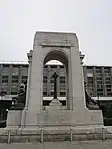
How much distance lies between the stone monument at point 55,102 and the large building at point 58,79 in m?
48.4

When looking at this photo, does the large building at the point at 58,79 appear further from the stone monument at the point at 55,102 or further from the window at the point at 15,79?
the stone monument at the point at 55,102

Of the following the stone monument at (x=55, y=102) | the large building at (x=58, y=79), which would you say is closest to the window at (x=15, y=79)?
the large building at (x=58, y=79)

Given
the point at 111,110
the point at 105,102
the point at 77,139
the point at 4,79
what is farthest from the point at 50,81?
the point at 77,139

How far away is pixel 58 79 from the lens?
61.9m

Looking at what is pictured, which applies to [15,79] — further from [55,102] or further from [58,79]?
[55,102]

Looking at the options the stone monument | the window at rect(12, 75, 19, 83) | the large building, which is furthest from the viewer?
the window at rect(12, 75, 19, 83)

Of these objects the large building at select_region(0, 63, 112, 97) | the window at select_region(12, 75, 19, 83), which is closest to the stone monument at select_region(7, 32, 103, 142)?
the large building at select_region(0, 63, 112, 97)

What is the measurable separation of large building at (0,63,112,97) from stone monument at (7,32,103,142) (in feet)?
159

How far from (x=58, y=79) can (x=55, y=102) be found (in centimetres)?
4964

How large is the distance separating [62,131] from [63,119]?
125 centimetres

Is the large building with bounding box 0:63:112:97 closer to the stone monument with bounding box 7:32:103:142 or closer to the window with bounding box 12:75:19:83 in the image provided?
the window with bounding box 12:75:19:83

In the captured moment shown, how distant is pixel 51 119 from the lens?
10.1m

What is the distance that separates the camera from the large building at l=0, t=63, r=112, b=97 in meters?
61.7

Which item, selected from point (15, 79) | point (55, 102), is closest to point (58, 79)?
point (15, 79)
